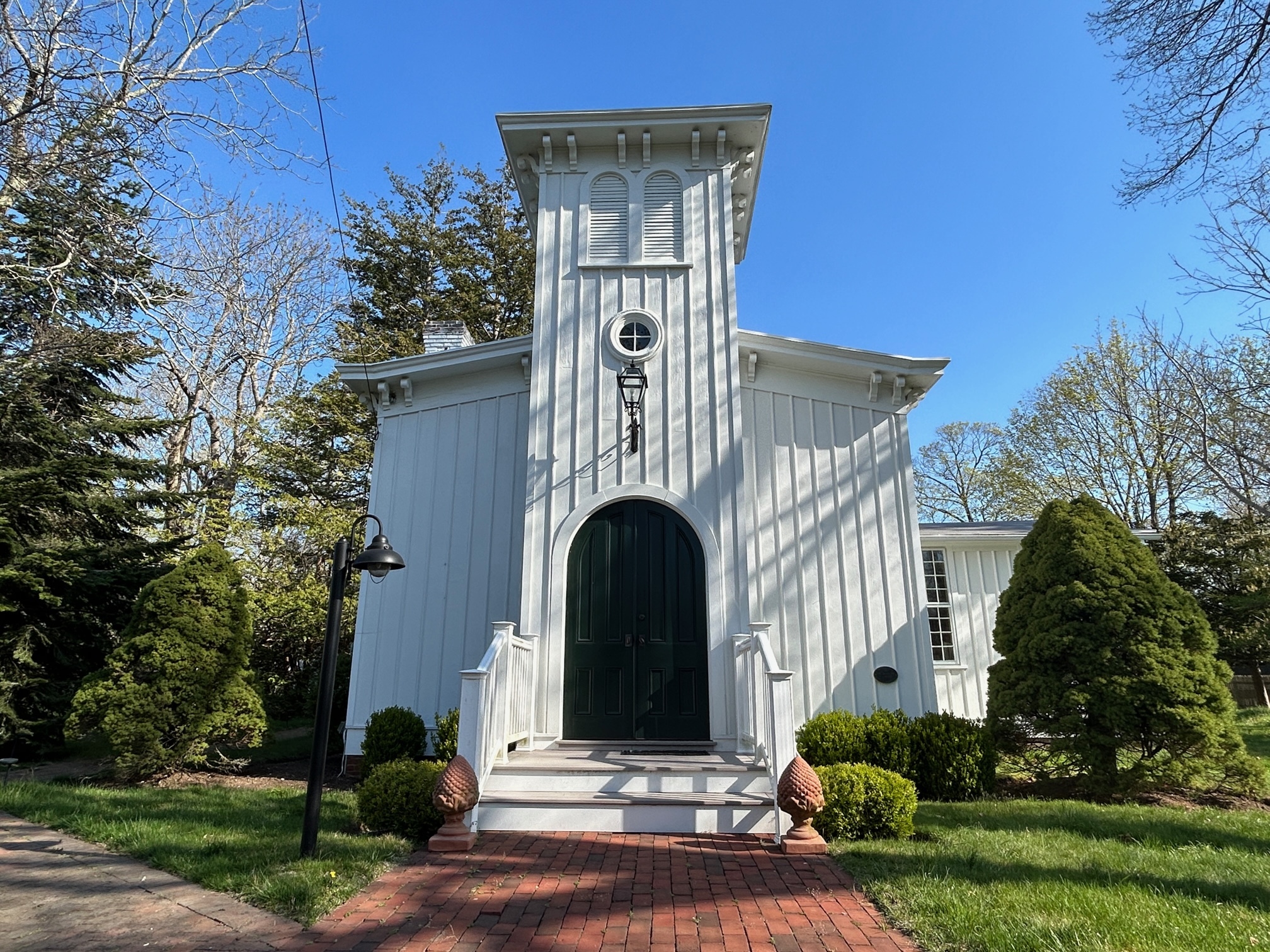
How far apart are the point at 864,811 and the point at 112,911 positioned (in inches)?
196

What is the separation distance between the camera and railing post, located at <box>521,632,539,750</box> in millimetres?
6953

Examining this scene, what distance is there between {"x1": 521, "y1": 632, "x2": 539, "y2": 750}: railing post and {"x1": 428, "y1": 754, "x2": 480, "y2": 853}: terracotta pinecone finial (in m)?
1.68

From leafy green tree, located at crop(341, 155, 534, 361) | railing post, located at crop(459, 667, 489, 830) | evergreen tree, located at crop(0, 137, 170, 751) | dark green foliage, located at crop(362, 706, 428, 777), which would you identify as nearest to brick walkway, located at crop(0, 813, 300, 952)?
railing post, located at crop(459, 667, 489, 830)

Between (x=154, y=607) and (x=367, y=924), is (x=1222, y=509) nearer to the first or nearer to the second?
(x=367, y=924)

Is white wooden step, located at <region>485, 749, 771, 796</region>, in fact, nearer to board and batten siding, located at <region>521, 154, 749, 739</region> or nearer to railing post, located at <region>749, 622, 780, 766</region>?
railing post, located at <region>749, 622, 780, 766</region>

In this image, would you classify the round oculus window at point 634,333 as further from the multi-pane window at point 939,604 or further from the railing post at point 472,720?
the multi-pane window at point 939,604

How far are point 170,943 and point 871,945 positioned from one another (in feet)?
11.0

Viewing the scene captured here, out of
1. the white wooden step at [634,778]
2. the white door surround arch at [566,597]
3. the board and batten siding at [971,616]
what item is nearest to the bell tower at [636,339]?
the white door surround arch at [566,597]

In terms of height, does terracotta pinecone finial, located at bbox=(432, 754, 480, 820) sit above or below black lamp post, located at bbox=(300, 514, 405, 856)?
below

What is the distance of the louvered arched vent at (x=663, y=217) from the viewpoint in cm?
853

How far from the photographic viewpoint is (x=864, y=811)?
17.9 feet

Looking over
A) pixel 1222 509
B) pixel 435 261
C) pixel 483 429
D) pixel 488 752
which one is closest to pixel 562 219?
pixel 483 429

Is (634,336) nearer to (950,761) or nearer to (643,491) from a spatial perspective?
(643,491)

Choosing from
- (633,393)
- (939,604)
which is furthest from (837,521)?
(939,604)
